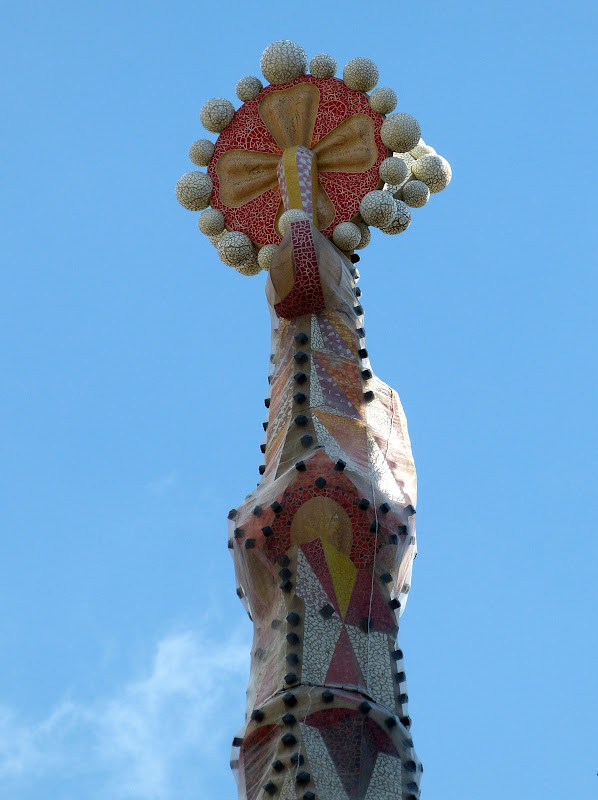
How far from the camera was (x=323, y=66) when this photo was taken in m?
10.3

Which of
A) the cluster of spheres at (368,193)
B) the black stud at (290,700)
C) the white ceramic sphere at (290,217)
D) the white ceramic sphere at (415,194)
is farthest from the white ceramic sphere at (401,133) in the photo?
the black stud at (290,700)

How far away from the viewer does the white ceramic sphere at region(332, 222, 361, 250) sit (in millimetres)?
9664

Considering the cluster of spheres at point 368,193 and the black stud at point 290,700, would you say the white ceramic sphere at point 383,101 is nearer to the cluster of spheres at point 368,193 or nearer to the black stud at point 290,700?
the cluster of spheres at point 368,193

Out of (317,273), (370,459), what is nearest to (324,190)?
(317,273)

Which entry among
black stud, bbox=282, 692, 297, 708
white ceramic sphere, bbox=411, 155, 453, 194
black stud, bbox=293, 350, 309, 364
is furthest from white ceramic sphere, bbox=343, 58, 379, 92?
black stud, bbox=282, 692, 297, 708

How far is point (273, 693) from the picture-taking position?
24.2 feet

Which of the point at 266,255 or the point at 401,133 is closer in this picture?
the point at 401,133

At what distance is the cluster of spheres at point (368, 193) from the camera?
9.77 meters

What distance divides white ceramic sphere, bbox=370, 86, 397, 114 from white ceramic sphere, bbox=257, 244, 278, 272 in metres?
1.03

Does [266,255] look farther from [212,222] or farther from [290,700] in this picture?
[290,700]

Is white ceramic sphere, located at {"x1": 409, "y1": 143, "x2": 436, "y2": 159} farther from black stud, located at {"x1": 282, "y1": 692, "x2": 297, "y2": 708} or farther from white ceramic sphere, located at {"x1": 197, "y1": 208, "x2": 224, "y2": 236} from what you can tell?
black stud, located at {"x1": 282, "y1": 692, "x2": 297, "y2": 708}

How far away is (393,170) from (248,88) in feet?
4.05

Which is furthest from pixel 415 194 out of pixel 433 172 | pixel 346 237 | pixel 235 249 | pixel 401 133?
pixel 235 249

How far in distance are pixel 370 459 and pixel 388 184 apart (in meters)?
2.36
